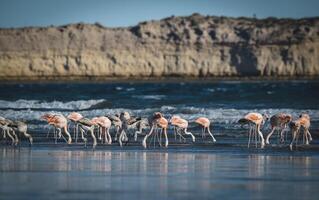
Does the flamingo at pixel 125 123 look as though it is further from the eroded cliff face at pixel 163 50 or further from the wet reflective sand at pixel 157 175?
the eroded cliff face at pixel 163 50

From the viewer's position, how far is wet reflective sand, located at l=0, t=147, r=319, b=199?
48.6ft

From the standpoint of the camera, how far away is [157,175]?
1731 centimetres

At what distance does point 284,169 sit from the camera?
18.5 m

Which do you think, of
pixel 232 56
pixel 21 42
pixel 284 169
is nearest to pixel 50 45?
pixel 21 42

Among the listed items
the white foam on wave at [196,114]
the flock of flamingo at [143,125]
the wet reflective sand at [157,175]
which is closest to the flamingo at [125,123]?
the flock of flamingo at [143,125]

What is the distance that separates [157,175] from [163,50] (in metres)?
108

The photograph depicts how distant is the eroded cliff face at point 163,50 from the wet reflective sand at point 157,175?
319 feet

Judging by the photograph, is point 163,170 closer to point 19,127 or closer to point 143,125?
point 19,127

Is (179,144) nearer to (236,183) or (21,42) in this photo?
(236,183)

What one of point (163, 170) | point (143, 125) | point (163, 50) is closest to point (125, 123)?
A: point (143, 125)

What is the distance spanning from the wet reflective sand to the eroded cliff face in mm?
97240

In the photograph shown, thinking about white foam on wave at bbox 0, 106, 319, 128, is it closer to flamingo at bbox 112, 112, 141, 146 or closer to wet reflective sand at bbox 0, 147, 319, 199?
flamingo at bbox 112, 112, 141, 146

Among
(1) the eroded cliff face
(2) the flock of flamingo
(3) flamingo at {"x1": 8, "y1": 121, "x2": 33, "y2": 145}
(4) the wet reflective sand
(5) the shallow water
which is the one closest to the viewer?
(4) the wet reflective sand

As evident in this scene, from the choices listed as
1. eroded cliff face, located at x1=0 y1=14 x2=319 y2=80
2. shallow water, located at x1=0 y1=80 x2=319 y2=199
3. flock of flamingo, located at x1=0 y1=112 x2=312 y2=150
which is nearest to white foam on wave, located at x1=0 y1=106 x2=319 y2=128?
shallow water, located at x1=0 y1=80 x2=319 y2=199
